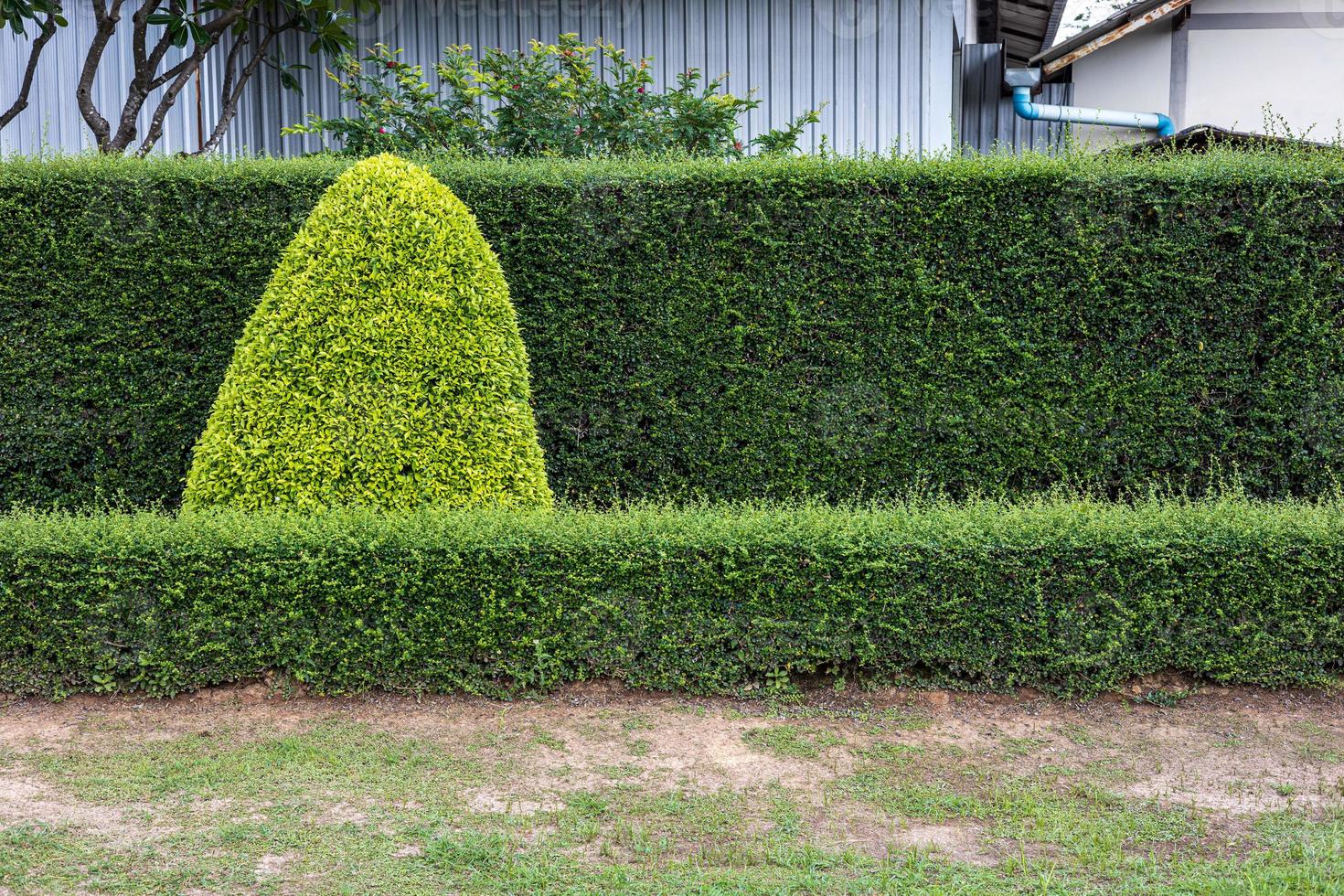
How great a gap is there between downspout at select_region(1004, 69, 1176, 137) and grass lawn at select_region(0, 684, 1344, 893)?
10197mm

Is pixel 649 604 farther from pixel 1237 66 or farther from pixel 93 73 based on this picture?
pixel 1237 66

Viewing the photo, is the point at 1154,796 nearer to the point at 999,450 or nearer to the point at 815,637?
the point at 815,637

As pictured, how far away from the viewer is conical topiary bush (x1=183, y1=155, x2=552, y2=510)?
4.96 meters

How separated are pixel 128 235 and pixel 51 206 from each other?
0.43 m

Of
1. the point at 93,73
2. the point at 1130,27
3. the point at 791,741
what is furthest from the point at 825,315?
the point at 1130,27

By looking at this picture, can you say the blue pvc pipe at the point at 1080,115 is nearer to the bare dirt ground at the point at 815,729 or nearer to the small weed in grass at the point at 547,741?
the bare dirt ground at the point at 815,729

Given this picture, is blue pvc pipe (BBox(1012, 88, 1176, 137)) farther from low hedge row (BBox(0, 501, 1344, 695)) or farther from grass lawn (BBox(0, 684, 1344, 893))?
grass lawn (BBox(0, 684, 1344, 893))

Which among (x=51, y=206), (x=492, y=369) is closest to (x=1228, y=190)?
(x=492, y=369)

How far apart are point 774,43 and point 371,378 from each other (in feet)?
19.9

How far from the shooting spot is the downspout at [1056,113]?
1313 cm

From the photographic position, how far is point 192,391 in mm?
5965

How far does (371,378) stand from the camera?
4977 mm

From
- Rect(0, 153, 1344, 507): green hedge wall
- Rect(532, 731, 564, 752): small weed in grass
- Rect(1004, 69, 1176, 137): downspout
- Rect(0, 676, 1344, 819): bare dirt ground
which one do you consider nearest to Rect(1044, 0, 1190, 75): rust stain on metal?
Rect(1004, 69, 1176, 137): downspout

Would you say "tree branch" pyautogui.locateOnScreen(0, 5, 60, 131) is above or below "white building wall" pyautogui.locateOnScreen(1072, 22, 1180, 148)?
below
